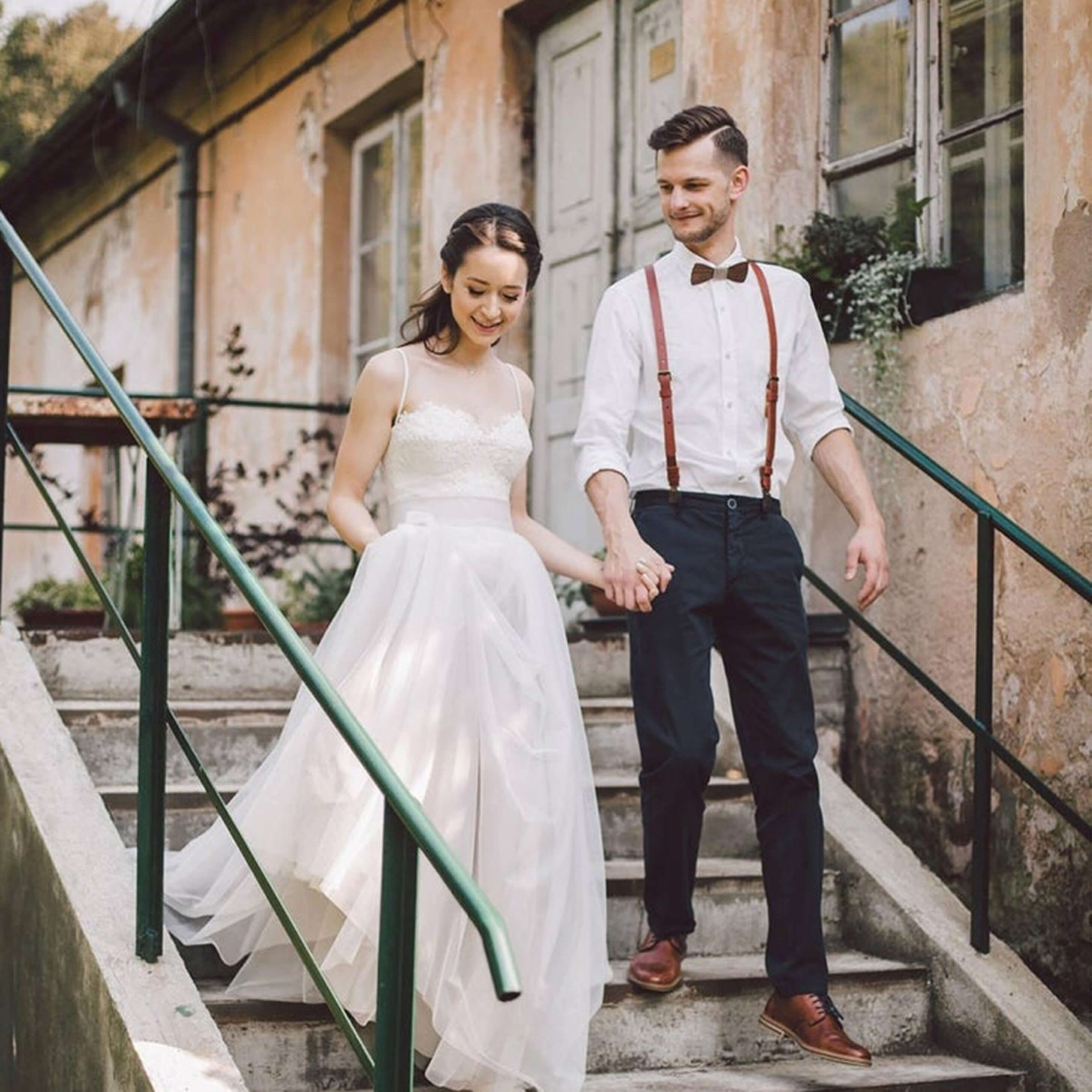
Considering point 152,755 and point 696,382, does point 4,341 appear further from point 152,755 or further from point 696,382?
point 696,382

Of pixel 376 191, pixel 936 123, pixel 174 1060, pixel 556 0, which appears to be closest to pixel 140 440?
pixel 174 1060

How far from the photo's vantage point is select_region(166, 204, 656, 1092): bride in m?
3.49

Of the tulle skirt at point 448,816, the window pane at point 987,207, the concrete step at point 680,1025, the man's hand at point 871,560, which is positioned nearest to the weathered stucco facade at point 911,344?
the window pane at point 987,207

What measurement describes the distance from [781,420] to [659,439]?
0.37 m

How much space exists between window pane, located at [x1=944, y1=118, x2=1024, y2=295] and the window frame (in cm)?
365

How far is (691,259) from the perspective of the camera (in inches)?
158

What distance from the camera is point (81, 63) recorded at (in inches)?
871

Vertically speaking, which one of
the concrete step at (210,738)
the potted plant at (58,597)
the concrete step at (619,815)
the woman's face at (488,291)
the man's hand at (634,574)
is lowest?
the concrete step at (619,815)

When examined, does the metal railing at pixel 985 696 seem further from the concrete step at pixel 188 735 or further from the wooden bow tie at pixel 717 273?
the concrete step at pixel 188 735

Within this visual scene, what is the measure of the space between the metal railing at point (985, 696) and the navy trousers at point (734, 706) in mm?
531

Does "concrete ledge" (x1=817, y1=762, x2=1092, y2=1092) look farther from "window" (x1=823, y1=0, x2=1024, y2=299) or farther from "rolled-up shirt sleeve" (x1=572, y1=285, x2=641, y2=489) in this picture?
"window" (x1=823, y1=0, x2=1024, y2=299)

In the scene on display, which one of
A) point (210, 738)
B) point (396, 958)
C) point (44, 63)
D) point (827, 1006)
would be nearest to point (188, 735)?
point (210, 738)

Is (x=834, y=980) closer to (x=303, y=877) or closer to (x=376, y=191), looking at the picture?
(x=303, y=877)

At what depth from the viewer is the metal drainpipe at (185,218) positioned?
11.1m
